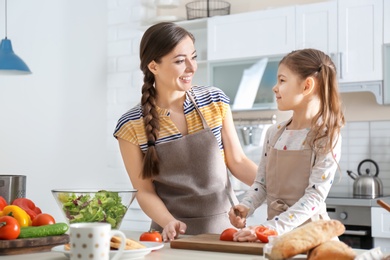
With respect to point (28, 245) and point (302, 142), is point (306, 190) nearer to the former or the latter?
point (302, 142)

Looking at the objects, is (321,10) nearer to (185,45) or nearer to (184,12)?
(184,12)

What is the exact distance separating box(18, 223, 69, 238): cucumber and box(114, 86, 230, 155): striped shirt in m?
0.60

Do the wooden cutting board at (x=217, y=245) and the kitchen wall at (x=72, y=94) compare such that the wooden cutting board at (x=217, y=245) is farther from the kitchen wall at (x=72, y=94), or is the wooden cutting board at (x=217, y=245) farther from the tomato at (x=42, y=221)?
the kitchen wall at (x=72, y=94)

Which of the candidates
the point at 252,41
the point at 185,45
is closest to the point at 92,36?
the point at 252,41

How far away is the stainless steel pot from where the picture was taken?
7.51ft

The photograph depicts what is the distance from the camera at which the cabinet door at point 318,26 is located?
4.18 m

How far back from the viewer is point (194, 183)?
2.40 meters

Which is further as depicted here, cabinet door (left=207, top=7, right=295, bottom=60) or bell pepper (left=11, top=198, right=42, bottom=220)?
cabinet door (left=207, top=7, right=295, bottom=60)

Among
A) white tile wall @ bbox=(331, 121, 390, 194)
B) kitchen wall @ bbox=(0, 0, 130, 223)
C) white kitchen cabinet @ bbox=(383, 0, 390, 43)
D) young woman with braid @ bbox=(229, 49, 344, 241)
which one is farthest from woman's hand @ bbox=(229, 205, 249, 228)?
kitchen wall @ bbox=(0, 0, 130, 223)

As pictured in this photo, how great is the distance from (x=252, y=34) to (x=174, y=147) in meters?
2.27

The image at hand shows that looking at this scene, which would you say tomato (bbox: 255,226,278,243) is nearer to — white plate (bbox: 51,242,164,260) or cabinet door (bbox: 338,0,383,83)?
white plate (bbox: 51,242,164,260)

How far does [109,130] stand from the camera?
5270mm

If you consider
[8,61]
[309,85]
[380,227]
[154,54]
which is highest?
[8,61]

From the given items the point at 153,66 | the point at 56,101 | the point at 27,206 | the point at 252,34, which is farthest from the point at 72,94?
the point at 27,206
